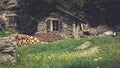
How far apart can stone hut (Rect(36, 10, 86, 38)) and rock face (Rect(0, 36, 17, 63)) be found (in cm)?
2030

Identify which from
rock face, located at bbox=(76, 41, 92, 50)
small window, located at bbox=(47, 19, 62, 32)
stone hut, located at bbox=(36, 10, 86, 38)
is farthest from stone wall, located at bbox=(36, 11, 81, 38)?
rock face, located at bbox=(76, 41, 92, 50)

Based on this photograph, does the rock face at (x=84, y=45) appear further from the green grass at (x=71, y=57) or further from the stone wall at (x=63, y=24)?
the stone wall at (x=63, y=24)

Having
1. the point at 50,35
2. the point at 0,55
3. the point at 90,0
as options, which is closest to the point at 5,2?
the point at 50,35

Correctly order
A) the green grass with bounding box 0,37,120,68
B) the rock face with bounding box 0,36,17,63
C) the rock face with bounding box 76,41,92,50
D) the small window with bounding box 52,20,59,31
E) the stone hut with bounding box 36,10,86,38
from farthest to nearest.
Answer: the small window with bounding box 52,20,59,31, the stone hut with bounding box 36,10,86,38, the rock face with bounding box 76,41,92,50, the rock face with bounding box 0,36,17,63, the green grass with bounding box 0,37,120,68

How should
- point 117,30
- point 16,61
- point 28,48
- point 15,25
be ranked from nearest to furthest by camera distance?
point 16,61, point 28,48, point 117,30, point 15,25

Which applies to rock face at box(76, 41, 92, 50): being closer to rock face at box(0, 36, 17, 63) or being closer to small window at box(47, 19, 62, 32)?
rock face at box(0, 36, 17, 63)

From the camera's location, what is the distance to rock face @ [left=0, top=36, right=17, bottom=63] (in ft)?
43.3

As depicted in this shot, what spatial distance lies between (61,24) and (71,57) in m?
20.3

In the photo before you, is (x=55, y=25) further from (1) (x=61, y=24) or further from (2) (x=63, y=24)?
(2) (x=63, y=24)

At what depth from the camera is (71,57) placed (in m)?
14.1

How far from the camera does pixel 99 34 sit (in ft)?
109

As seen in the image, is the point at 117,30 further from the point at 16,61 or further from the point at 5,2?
A: the point at 16,61

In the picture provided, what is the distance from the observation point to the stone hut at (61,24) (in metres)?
34.1

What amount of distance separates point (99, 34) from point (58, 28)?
14.9 ft
